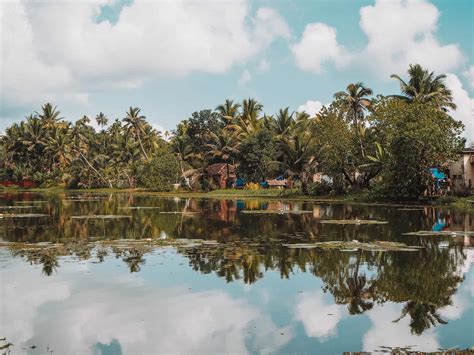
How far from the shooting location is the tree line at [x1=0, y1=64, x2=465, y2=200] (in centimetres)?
3556

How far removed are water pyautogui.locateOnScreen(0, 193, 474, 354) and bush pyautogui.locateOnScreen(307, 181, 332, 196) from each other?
26712mm

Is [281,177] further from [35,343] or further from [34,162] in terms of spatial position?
[35,343]

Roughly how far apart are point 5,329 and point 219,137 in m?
53.9

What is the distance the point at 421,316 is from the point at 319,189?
3768 centimetres

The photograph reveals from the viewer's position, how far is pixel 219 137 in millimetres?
62062

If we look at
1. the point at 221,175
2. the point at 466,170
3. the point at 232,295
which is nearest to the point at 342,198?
the point at 466,170

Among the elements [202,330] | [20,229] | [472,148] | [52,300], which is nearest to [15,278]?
[52,300]

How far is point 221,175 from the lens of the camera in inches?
2594

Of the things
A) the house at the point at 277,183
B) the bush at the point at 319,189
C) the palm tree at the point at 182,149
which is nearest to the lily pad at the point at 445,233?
the bush at the point at 319,189

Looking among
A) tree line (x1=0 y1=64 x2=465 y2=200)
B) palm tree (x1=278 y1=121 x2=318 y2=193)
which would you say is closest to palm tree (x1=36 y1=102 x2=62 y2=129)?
tree line (x1=0 y1=64 x2=465 y2=200)

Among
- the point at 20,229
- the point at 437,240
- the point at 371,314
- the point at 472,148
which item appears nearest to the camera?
the point at 371,314

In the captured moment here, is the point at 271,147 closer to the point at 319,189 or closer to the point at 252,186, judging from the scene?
the point at 252,186

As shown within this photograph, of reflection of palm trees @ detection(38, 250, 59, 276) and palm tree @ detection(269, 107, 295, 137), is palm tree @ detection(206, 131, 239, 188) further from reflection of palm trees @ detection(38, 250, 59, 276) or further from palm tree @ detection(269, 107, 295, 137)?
reflection of palm trees @ detection(38, 250, 59, 276)

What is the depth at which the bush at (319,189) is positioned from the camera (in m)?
46.3
